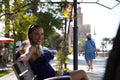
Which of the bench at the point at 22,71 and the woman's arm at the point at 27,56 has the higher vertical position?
the woman's arm at the point at 27,56

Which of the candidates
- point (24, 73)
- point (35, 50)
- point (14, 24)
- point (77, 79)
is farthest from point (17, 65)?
point (14, 24)

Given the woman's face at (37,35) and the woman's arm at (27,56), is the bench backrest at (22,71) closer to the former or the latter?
the woman's arm at (27,56)

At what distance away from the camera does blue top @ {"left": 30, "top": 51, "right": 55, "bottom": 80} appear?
4540mm

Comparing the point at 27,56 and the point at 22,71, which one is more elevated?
the point at 27,56

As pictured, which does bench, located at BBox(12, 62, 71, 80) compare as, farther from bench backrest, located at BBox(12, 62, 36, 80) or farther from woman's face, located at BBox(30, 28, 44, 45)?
woman's face, located at BBox(30, 28, 44, 45)

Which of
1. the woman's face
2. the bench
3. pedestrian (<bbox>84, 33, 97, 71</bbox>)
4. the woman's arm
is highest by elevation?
the woman's face

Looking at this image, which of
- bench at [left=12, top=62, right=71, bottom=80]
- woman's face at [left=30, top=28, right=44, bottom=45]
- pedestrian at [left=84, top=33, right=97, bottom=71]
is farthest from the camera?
pedestrian at [left=84, top=33, right=97, bottom=71]

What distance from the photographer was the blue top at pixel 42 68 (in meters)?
4.54

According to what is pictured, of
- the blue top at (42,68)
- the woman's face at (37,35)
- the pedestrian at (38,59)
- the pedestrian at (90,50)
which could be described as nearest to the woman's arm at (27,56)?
the pedestrian at (38,59)

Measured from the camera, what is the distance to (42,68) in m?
4.62

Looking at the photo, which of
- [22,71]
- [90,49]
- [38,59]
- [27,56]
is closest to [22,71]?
[22,71]

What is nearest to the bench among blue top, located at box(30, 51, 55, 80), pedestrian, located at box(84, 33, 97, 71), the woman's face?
blue top, located at box(30, 51, 55, 80)

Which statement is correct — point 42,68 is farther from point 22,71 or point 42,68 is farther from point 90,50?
point 90,50

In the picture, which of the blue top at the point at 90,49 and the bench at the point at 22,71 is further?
the blue top at the point at 90,49
